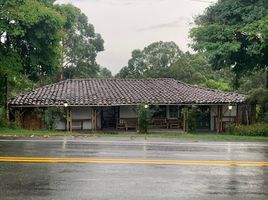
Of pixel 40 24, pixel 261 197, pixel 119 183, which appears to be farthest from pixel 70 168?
pixel 40 24

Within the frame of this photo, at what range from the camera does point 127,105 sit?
3334 cm

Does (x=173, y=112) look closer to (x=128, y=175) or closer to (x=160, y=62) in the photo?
(x=128, y=175)

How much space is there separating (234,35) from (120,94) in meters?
10.5

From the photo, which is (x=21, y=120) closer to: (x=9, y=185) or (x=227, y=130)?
(x=227, y=130)

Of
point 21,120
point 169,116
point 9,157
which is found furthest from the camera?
point 169,116

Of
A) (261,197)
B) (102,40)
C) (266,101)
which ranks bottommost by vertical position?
(261,197)

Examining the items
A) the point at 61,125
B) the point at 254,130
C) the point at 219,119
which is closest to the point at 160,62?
the point at 219,119

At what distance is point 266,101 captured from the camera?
98.4 ft

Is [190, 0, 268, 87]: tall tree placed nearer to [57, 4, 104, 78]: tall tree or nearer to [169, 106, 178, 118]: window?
[169, 106, 178, 118]: window

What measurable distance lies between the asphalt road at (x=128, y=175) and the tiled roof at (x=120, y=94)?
18.0m

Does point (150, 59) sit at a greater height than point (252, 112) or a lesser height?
greater

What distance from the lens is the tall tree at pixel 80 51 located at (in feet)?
190

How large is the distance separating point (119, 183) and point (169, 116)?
89.0 feet

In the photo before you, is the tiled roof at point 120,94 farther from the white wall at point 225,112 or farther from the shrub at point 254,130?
the shrub at point 254,130
